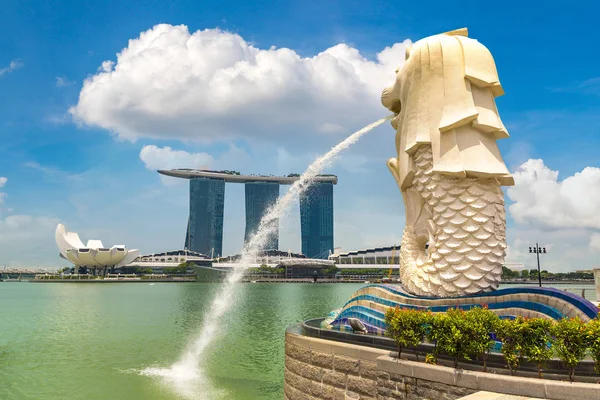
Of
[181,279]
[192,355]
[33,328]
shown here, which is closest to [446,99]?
[192,355]

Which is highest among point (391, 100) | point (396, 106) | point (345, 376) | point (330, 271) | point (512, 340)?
point (391, 100)

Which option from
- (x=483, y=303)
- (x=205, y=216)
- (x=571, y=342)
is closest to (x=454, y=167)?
(x=483, y=303)

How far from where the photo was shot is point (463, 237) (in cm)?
1030

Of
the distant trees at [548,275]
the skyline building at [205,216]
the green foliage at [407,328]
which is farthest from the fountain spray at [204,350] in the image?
the skyline building at [205,216]

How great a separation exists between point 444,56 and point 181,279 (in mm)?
101670

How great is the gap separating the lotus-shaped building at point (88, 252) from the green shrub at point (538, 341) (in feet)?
363

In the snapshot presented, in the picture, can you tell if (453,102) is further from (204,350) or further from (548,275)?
(548,275)

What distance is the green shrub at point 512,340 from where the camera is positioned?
668cm

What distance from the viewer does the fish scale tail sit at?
10.2m

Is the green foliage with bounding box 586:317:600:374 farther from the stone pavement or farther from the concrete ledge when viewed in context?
the stone pavement

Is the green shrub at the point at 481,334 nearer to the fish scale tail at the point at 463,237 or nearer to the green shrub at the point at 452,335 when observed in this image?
the green shrub at the point at 452,335

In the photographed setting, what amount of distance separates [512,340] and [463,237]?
375 cm

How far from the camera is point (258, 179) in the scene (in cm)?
17338

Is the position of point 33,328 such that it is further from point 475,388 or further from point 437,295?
point 475,388
